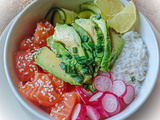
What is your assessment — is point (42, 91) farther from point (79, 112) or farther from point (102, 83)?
point (102, 83)

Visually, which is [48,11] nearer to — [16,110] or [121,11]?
[121,11]

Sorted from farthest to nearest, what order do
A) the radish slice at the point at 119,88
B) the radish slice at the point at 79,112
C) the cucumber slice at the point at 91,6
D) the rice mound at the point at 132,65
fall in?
the cucumber slice at the point at 91,6
the rice mound at the point at 132,65
the radish slice at the point at 119,88
the radish slice at the point at 79,112

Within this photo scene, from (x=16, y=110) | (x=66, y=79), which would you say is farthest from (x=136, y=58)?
(x=16, y=110)

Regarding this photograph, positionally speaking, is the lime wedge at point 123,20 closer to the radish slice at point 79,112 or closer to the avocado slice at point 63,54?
the avocado slice at point 63,54

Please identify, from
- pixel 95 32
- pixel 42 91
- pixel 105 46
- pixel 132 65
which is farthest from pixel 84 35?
pixel 42 91

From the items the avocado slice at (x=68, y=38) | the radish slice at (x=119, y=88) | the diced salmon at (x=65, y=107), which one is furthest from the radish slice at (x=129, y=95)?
the avocado slice at (x=68, y=38)
